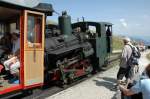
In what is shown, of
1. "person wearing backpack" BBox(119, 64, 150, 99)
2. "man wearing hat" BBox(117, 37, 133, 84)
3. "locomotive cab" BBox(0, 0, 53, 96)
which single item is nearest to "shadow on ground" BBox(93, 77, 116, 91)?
"man wearing hat" BBox(117, 37, 133, 84)

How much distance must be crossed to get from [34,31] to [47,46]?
83.8 inches

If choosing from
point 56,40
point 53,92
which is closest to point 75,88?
point 53,92

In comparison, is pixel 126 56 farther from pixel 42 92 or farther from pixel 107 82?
pixel 42 92

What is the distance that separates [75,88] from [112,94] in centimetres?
175

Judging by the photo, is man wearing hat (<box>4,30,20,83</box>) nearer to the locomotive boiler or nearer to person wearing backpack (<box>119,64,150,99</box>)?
the locomotive boiler

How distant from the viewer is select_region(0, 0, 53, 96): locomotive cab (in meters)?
9.31

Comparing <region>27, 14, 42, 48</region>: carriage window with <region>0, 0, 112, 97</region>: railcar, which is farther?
<region>27, 14, 42, 48</region>: carriage window

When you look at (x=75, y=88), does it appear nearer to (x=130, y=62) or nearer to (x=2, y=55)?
(x=130, y=62)

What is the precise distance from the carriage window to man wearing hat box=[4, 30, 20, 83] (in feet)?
1.29

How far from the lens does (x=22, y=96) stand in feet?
34.7

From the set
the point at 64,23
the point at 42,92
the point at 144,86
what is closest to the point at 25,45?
the point at 42,92

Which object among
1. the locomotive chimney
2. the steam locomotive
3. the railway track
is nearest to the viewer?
the railway track

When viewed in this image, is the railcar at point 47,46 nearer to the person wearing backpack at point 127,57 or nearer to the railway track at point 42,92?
the railway track at point 42,92

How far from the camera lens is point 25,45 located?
31.3 ft
